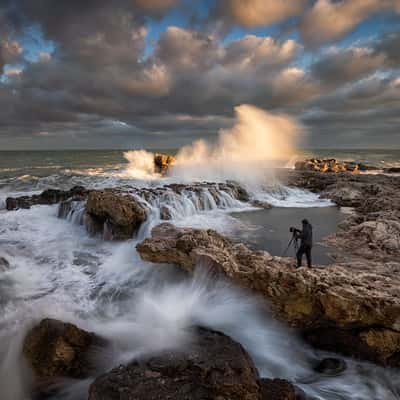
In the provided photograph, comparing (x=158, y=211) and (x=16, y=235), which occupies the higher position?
(x=158, y=211)

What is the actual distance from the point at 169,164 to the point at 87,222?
22.6 m

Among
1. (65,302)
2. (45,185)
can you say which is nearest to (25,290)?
(65,302)

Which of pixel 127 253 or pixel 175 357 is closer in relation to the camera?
pixel 175 357

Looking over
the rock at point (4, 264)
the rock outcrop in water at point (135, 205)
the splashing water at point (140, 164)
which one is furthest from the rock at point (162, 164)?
the rock at point (4, 264)

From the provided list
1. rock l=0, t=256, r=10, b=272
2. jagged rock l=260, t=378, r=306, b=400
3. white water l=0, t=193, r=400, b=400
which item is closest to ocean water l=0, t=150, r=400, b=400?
white water l=0, t=193, r=400, b=400

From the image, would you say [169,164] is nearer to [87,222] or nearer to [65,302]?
[87,222]

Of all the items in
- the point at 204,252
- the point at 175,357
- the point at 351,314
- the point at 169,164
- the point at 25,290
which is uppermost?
the point at 169,164

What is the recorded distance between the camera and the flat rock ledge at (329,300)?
3.78 meters

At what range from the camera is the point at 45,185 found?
23219 mm

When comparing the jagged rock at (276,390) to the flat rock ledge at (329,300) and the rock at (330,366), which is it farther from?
the flat rock ledge at (329,300)

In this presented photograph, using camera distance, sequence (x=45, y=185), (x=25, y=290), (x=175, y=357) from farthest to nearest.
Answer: (x=45, y=185), (x=25, y=290), (x=175, y=357)

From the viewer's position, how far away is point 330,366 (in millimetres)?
3906

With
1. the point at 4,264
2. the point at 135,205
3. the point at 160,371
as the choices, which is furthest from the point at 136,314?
the point at 135,205

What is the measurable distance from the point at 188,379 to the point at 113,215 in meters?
7.50
